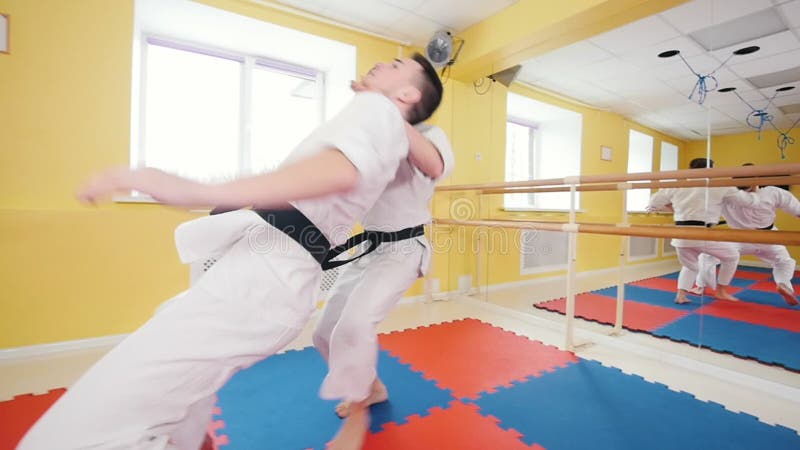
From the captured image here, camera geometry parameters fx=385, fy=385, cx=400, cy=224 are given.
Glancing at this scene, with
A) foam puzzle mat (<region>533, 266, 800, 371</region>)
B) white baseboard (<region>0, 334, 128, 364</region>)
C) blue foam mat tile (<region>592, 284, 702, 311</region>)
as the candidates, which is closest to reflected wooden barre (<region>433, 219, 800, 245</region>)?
foam puzzle mat (<region>533, 266, 800, 371</region>)

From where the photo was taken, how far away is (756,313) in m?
2.51

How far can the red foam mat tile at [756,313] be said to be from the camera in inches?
94.1

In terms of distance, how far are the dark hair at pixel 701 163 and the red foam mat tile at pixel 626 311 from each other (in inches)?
45.6

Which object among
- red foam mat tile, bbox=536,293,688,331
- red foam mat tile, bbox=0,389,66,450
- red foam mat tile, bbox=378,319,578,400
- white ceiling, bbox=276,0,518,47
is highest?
white ceiling, bbox=276,0,518,47

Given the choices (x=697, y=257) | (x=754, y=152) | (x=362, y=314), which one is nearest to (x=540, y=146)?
(x=697, y=257)

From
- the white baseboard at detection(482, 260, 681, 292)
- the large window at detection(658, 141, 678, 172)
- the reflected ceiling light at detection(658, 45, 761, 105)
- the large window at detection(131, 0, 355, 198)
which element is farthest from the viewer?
the large window at detection(131, 0, 355, 198)

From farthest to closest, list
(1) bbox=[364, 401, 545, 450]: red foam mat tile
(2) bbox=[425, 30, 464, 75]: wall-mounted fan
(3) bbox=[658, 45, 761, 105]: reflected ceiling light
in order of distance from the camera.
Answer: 1. (2) bbox=[425, 30, 464, 75]: wall-mounted fan
2. (3) bbox=[658, 45, 761, 105]: reflected ceiling light
3. (1) bbox=[364, 401, 545, 450]: red foam mat tile

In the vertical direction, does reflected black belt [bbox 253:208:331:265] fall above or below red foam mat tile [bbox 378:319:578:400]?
above

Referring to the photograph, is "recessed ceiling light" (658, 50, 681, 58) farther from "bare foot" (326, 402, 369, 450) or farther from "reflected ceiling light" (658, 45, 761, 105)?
"bare foot" (326, 402, 369, 450)

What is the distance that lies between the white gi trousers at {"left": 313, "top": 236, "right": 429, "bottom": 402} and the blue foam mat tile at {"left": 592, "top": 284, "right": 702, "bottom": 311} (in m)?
2.62

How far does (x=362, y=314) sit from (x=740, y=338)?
2.77 metres

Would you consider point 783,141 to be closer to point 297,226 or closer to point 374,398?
point 374,398

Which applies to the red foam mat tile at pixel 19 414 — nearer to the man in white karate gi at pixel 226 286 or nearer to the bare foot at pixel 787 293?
the man in white karate gi at pixel 226 286

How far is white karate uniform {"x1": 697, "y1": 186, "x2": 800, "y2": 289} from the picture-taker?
2.19 m
